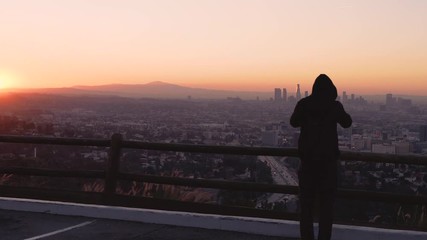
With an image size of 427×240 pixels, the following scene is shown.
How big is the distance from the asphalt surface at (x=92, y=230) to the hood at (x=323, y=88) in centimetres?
188

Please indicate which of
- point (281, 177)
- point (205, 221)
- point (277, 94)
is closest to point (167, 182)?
point (205, 221)

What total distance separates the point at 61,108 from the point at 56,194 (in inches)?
1486

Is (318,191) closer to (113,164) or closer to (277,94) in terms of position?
(113,164)

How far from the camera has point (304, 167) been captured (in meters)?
5.88

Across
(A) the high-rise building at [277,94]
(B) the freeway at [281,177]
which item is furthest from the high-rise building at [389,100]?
(B) the freeway at [281,177]

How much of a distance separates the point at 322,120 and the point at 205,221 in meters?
2.30

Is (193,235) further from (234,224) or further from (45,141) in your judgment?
(45,141)

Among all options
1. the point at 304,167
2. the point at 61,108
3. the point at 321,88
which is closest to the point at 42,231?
the point at 304,167

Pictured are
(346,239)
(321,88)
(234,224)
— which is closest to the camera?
(321,88)

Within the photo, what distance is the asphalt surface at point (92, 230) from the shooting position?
267 inches

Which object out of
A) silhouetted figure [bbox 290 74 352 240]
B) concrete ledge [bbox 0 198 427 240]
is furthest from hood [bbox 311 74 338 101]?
concrete ledge [bbox 0 198 427 240]

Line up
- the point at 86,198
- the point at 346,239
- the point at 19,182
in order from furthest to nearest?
the point at 19,182
the point at 86,198
the point at 346,239

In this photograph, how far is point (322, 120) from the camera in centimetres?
576

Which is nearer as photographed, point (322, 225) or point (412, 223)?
point (322, 225)
